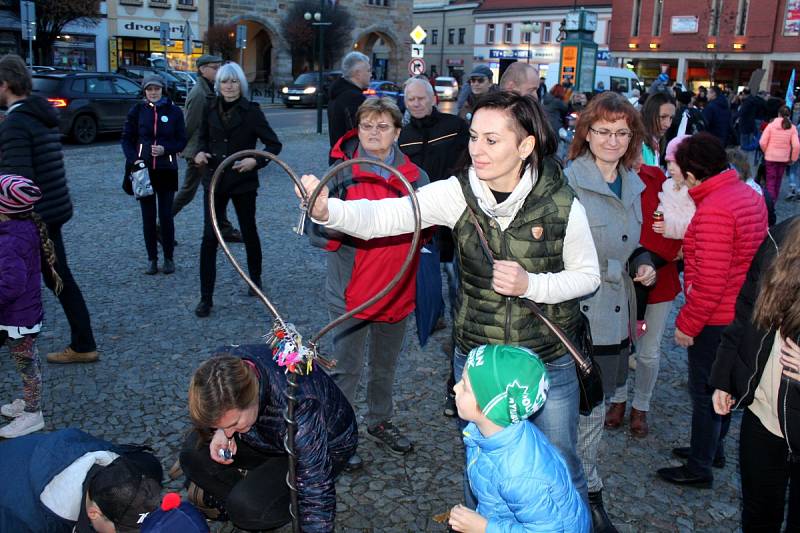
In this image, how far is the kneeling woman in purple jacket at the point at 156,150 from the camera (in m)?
6.94

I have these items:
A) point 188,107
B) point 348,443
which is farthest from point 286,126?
point 348,443

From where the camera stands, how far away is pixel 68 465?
8.71 feet

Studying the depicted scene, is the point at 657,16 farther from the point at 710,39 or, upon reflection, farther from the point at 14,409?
the point at 14,409

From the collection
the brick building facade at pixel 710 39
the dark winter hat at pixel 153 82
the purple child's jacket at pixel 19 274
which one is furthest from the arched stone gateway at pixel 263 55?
the purple child's jacket at pixel 19 274

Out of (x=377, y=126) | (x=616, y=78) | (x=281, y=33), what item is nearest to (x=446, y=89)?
(x=616, y=78)

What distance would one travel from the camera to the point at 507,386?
2152 millimetres

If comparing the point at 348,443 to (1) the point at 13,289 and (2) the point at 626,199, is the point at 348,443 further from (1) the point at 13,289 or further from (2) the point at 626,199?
(1) the point at 13,289

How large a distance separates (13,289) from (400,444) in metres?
2.32

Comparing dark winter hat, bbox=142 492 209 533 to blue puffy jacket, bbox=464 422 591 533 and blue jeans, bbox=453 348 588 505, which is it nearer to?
blue puffy jacket, bbox=464 422 591 533

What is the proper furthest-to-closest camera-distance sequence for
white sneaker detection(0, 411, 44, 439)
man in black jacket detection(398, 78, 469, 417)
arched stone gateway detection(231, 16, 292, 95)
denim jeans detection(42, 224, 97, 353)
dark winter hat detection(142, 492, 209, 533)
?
arched stone gateway detection(231, 16, 292, 95)
man in black jacket detection(398, 78, 469, 417)
denim jeans detection(42, 224, 97, 353)
white sneaker detection(0, 411, 44, 439)
dark winter hat detection(142, 492, 209, 533)

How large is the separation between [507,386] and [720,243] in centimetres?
182

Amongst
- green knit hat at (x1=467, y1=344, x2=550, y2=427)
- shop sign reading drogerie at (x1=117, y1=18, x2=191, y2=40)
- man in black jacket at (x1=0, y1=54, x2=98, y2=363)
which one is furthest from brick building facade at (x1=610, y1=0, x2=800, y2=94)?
green knit hat at (x1=467, y1=344, x2=550, y2=427)

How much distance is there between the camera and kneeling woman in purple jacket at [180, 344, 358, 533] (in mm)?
2561

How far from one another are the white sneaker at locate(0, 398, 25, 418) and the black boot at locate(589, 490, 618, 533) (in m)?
3.26
